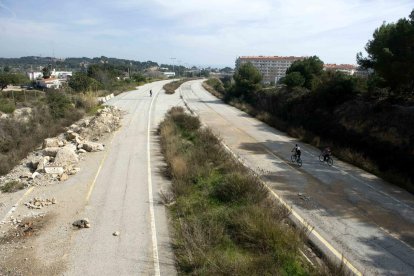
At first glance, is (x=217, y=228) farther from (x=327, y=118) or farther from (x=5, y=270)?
(x=327, y=118)

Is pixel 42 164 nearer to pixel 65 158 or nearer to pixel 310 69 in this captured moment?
pixel 65 158

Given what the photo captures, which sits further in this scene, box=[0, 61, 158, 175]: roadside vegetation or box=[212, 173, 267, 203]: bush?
box=[0, 61, 158, 175]: roadside vegetation

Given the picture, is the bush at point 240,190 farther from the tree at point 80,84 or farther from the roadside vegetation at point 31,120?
the tree at point 80,84

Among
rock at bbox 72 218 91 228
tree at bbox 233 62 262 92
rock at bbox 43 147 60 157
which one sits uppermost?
tree at bbox 233 62 262 92

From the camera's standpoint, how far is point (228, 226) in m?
10.7

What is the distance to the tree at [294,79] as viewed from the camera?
3747 cm

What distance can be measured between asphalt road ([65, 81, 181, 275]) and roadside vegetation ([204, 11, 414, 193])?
11.1 m

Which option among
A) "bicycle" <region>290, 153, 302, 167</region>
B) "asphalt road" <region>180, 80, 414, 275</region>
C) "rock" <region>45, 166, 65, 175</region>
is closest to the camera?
"asphalt road" <region>180, 80, 414, 275</region>

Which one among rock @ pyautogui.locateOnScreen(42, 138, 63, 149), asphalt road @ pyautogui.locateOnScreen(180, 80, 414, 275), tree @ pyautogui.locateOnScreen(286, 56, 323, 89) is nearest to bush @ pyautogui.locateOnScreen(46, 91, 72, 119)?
rock @ pyautogui.locateOnScreen(42, 138, 63, 149)

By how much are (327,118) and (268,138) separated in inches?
208

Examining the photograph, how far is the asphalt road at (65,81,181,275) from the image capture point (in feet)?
29.6

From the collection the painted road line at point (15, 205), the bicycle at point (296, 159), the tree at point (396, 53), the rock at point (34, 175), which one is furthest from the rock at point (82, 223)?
the tree at point (396, 53)

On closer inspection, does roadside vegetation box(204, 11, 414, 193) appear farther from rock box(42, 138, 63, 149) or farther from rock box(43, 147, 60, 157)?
rock box(42, 138, 63, 149)

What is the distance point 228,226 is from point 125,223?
3.43 m
